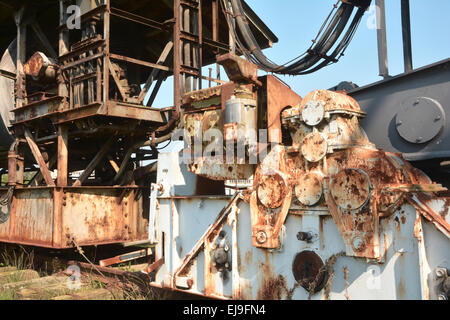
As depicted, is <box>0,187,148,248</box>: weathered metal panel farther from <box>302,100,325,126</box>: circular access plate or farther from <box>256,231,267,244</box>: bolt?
<box>302,100,325,126</box>: circular access plate

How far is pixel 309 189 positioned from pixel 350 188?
14.5 inches

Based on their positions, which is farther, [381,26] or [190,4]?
[190,4]

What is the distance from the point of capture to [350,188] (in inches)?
114

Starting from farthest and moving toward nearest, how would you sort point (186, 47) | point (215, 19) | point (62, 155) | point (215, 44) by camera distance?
1. point (215, 44)
2. point (215, 19)
3. point (186, 47)
4. point (62, 155)

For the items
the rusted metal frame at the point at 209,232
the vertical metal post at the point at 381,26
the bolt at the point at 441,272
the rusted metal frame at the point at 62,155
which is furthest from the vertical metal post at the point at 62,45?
the bolt at the point at 441,272

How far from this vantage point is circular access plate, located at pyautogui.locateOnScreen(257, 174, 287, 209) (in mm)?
3355

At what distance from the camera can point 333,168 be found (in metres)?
3.15

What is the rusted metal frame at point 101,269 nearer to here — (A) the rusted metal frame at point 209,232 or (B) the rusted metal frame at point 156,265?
(B) the rusted metal frame at point 156,265

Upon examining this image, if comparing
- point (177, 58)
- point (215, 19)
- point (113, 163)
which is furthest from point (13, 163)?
point (215, 19)

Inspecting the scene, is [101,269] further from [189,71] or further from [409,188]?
[409,188]

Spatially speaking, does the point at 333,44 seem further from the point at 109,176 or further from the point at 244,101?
the point at 109,176

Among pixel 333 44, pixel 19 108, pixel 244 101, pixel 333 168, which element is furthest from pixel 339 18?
pixel 19 108

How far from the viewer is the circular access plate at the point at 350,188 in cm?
284

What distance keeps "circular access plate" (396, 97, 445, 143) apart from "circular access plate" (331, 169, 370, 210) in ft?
2.62
